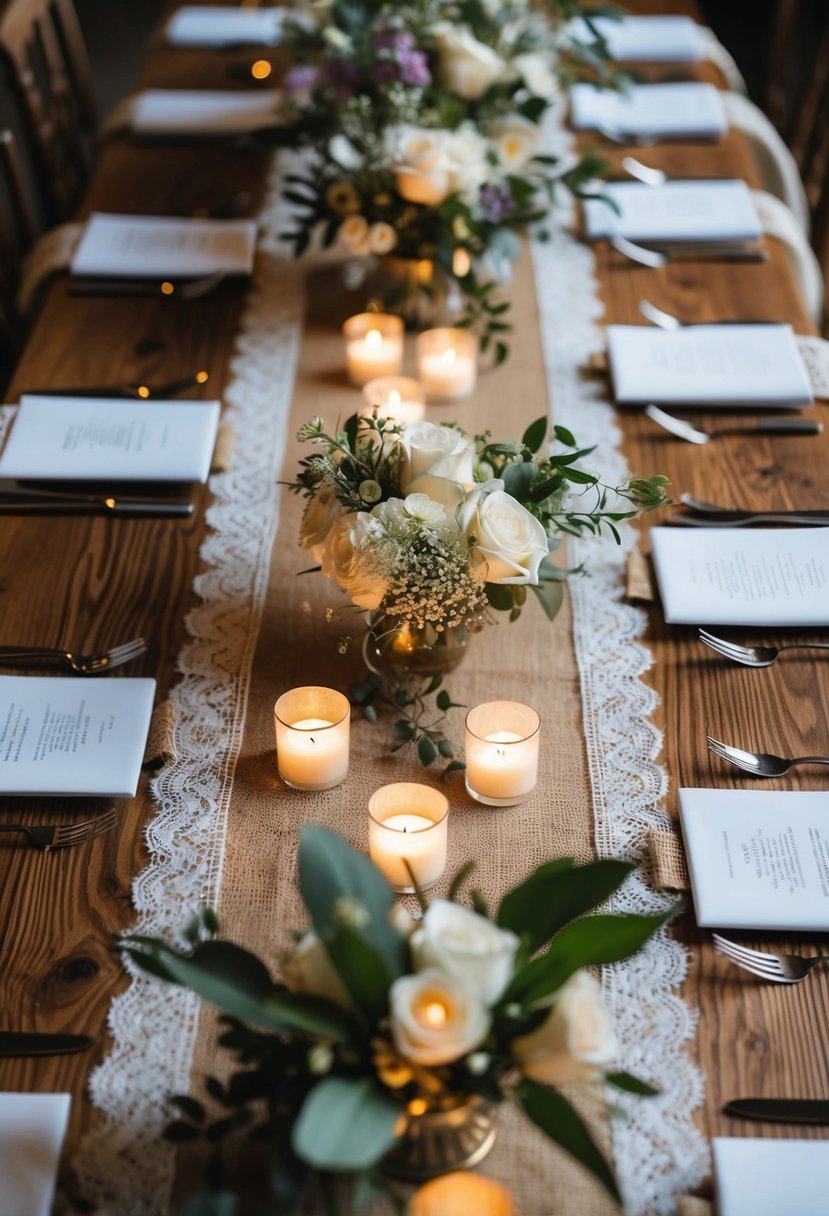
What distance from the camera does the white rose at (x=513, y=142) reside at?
206 centimetres

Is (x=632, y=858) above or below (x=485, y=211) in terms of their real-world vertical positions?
below

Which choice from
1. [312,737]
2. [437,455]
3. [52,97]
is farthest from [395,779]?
[52,97]

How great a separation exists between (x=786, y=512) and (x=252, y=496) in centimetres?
72

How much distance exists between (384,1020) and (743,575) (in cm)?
84

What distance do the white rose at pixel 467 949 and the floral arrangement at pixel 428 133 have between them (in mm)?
1232

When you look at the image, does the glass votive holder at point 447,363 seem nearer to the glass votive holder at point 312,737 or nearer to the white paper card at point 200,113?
the glass votive holder at point 312,737

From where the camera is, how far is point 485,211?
2.00 m

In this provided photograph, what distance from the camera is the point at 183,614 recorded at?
4.98 ft

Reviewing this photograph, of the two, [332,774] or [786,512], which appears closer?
[332,774]

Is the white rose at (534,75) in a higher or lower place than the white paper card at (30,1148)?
higher

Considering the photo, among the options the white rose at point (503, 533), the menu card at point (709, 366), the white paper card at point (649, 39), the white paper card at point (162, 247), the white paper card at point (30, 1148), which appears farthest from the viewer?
the white paper card at point (649, 39)

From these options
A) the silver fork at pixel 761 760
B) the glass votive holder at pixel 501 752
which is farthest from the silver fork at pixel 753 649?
the glass votive holder at pixel 501 752

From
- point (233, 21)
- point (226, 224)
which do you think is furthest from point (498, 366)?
point (233, 21)

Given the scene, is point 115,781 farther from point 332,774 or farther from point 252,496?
point 252,496
